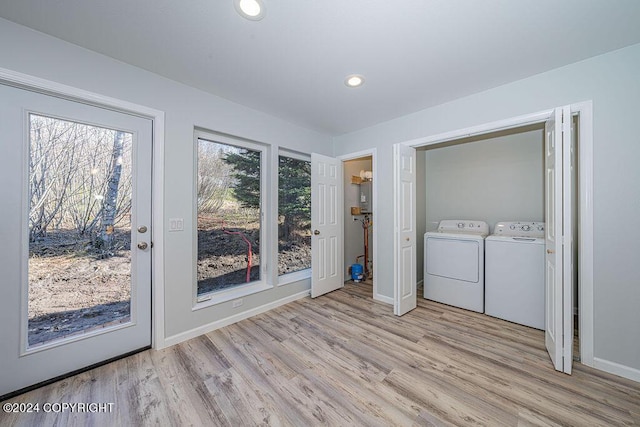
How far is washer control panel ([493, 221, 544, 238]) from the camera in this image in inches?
111

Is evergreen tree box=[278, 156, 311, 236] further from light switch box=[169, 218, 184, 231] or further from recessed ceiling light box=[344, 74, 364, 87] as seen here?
recessed ceiling light box=[344, 74, 364, 87]

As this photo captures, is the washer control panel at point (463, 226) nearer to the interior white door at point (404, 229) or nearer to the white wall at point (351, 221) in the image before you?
the interior white door at point (404, 229)

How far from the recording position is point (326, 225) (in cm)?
356

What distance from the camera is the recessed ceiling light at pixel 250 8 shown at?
1.38 m

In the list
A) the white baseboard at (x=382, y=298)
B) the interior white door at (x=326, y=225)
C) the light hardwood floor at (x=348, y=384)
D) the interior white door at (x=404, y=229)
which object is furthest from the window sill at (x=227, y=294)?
the interior white door at (x=404, y=229)

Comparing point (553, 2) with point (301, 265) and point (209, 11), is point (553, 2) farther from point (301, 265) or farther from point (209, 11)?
point (301, 265)

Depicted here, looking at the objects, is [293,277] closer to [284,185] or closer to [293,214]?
[293,214]

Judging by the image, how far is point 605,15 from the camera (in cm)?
148

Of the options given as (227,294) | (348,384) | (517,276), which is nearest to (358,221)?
(517,276)

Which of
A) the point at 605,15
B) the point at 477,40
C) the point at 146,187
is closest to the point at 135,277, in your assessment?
the point at 146,187

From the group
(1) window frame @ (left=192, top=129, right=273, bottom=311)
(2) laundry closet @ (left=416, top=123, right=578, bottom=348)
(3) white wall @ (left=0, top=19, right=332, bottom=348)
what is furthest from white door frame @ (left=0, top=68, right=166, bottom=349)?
(2) laundry closet @ (left=416, top=123, right=578, bottom=348)

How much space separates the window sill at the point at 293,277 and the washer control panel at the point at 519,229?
8.89ft

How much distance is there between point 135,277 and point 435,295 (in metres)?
3.51

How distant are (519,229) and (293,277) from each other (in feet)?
10.0
